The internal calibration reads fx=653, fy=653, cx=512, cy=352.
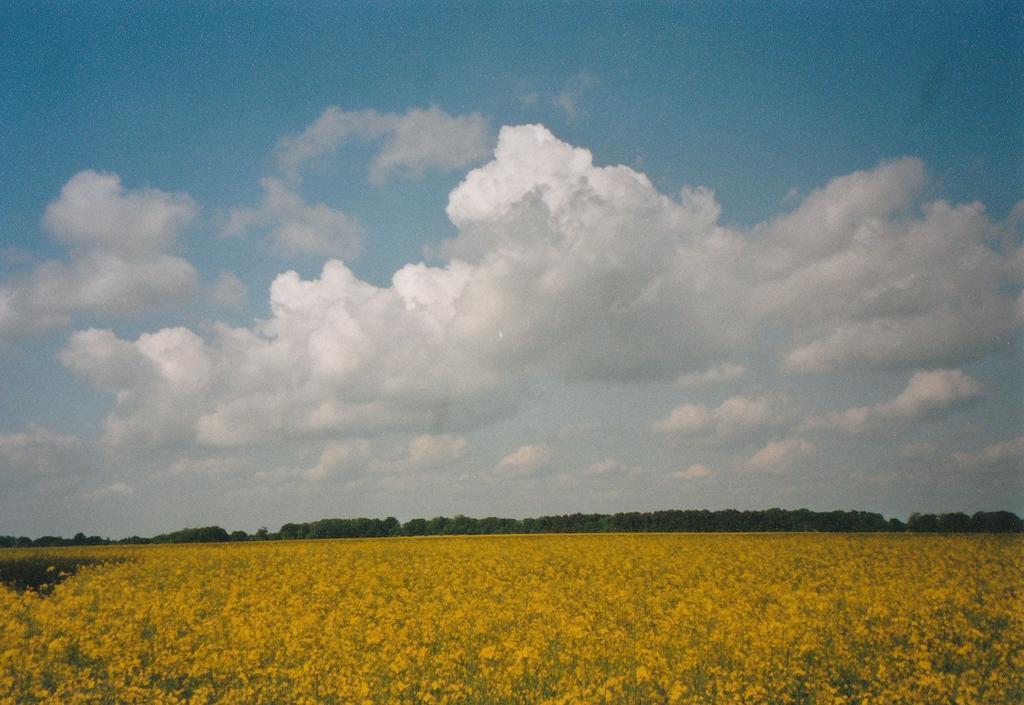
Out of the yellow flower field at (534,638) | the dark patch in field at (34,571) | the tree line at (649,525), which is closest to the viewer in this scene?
the yellow flower field at (534,638)

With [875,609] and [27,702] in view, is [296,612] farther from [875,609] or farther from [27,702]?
[875,609]

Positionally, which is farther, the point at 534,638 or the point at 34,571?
the point at 34,571

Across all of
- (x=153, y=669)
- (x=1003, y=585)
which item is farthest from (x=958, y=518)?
(x=153, y=669)

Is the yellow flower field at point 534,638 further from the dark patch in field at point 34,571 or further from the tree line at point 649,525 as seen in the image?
the tree line at point 649,525

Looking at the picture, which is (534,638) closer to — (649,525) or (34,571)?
(34,571)

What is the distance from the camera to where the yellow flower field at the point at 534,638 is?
10398 mm

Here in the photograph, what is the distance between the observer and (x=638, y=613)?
1422 cm

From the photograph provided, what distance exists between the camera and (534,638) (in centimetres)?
1201

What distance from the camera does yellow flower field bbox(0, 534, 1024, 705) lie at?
10.4m

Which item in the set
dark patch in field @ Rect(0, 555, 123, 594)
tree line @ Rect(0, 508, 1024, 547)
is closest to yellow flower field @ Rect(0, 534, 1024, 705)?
dark patch in field @ Rect(0, 555, 123, 594)

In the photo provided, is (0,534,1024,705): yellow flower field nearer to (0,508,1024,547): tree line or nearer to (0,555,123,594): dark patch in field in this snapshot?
(0,555,123,594): dark patch in field

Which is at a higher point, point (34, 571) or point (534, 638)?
point (534, 638)

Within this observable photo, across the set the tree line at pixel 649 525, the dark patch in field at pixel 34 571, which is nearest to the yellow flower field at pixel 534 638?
the dark patch in field at pixel 34 571

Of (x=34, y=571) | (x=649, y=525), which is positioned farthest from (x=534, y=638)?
(x=649, y=525)
